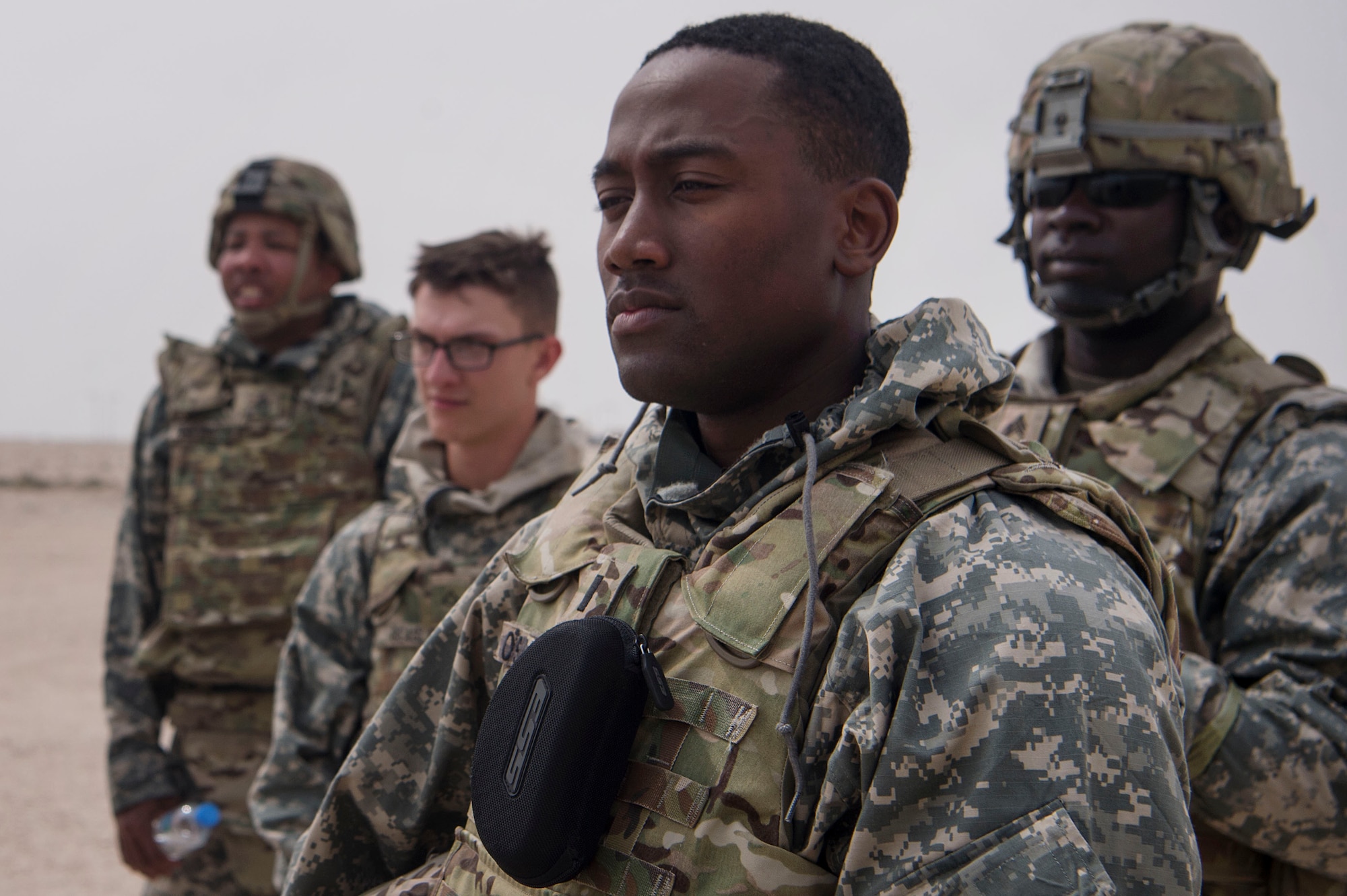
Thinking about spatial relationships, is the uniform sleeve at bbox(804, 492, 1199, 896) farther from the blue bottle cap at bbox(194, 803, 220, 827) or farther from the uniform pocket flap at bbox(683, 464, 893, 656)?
the blue bottle cap at bbox(194, 803, 220, 827)

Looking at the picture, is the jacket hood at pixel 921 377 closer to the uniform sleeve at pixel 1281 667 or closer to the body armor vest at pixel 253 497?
the uniform sleeve at pixel 1281 667

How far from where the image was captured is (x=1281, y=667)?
2346mm

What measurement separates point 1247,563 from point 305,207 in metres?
3.64

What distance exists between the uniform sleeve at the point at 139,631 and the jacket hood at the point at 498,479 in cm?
141

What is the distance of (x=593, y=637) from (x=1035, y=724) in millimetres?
544

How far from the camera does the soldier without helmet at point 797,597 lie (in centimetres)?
124

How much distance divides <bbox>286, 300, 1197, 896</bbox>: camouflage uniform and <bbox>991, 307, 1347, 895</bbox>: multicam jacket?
0.94 m

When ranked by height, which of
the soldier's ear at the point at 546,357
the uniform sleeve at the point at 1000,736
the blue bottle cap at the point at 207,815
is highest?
the uniform sleeve at the point at 1000,736

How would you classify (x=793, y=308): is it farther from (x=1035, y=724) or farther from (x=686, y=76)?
(x=1035, y=724)

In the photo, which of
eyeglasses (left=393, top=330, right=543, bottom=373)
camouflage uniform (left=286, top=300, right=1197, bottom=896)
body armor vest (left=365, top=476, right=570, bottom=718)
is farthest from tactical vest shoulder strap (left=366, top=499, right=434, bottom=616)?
camouflage uniform (left=286, top=300, right=1197, bottom=896)

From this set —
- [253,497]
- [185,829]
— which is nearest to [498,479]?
[253,497]

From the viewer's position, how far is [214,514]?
14.1 ft

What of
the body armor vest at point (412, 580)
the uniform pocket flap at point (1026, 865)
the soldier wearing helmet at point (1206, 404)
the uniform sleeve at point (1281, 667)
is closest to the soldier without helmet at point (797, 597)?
the uniform pocket flap at point (1026, 865)

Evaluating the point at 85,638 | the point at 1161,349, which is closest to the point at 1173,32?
the point at 1161,349
